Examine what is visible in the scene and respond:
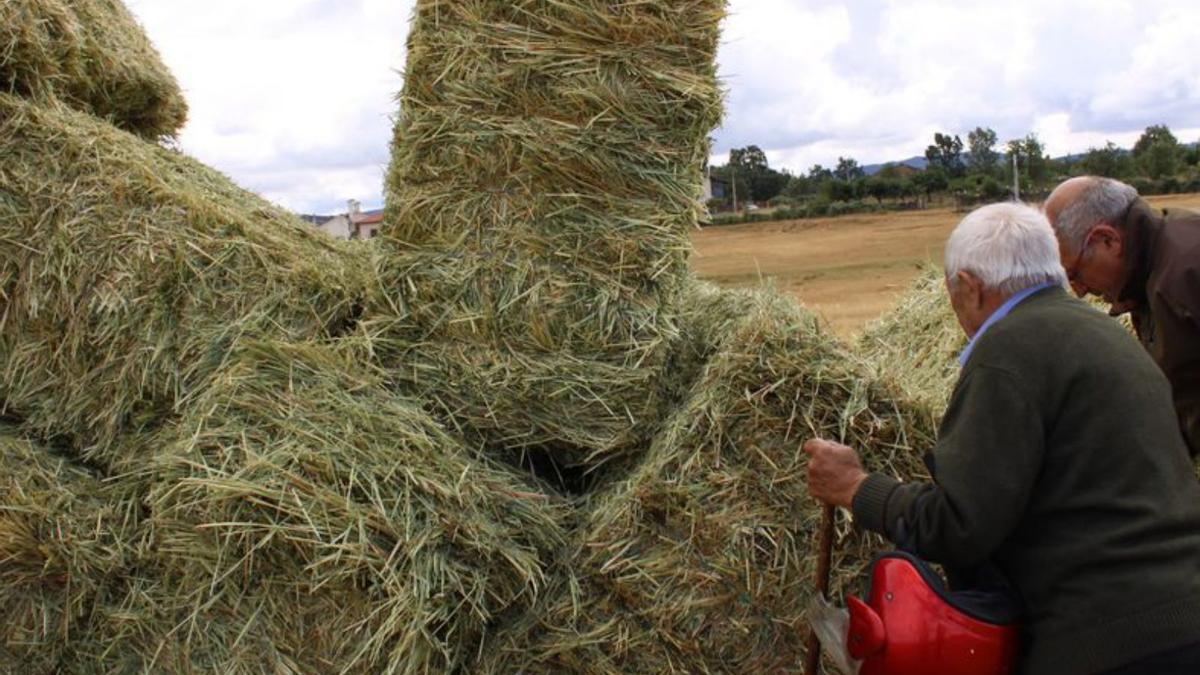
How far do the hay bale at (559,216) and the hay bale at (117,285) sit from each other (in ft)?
1.77

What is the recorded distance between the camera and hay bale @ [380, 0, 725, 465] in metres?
3.57

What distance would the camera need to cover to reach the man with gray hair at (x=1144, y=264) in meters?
3.15

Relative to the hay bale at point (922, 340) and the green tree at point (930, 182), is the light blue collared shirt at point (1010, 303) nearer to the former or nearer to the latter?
the hay bale at point (922, 340)

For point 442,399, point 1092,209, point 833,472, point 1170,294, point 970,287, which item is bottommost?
point 833,472

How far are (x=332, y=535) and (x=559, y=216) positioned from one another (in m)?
1.27

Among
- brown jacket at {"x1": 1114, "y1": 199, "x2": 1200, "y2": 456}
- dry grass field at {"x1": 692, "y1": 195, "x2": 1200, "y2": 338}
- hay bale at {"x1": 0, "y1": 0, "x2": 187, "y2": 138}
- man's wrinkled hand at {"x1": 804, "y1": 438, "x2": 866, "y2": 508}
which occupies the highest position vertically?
hay bale at {"x1": 0, "y1": 0, "x2": 187, "y2": 138}

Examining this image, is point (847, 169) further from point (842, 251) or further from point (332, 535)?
point (332, 535)

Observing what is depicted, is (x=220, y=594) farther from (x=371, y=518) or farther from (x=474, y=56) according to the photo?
(x=474, y=56)

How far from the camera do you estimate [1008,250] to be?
2.59 meters

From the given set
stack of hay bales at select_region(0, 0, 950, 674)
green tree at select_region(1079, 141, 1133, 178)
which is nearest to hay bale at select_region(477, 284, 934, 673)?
stack of hay bales at select_region(0, 0, 950, 674)

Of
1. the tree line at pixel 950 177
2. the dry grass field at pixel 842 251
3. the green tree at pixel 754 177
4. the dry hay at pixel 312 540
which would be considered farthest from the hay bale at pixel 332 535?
the green tree at pixel 754 177

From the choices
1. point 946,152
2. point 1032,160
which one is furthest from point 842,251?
point 946,152

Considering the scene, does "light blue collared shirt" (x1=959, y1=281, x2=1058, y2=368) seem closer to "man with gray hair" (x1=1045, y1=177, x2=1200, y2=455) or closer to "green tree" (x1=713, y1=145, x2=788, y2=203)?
"man with gray hair" (x1=1045, y1=177, x2=1200, y2=455)

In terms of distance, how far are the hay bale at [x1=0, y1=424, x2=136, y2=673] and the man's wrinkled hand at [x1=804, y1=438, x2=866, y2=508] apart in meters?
2.19
